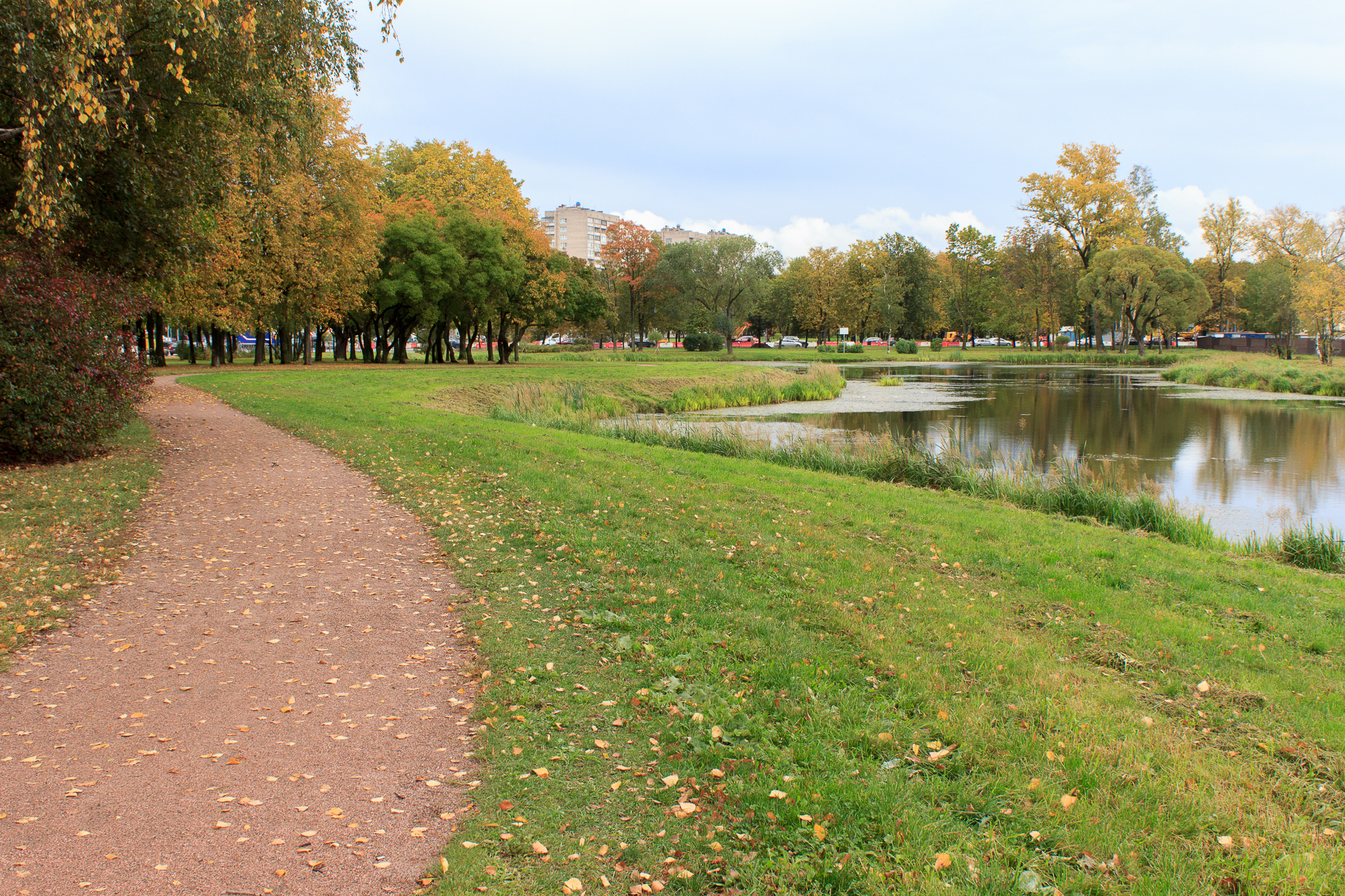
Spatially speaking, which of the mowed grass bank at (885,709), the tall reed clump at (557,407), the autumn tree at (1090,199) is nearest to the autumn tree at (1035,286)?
the autumn tree at (1090,199)

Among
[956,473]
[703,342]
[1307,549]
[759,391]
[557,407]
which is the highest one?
[703,342]

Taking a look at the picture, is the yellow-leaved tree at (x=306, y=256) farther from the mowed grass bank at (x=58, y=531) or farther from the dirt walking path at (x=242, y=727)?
the dirt walking path at (x=242, y=727)

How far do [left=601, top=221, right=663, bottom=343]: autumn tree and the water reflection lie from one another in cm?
3923

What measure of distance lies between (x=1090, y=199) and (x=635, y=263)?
39.0 m

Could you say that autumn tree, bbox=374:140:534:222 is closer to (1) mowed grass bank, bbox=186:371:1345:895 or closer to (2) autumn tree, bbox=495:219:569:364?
(2) autumn tree, bbox=495:219:569:364

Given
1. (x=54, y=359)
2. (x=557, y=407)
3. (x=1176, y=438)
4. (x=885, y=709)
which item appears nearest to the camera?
(x=885, y=709)

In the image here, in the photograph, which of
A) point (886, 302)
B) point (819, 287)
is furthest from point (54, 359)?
point (819, 287)

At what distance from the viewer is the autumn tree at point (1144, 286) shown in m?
61.6

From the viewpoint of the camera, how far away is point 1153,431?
2600 cm

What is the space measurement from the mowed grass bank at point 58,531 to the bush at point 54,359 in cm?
52

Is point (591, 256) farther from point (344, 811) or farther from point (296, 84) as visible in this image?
point (344, 811)

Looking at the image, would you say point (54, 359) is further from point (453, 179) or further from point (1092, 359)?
point (1092, 359)

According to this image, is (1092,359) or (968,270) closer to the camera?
(1092,359)

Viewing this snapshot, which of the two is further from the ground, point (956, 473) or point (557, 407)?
point (557, 407)
